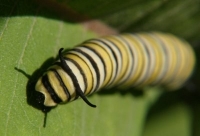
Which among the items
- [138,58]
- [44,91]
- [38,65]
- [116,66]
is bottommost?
[44,91]

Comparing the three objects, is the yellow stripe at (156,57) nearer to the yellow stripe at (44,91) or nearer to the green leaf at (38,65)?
the green leaf at (38,65)

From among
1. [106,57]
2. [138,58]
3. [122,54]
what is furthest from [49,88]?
[138,58]

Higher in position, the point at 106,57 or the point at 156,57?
the point at 156,57

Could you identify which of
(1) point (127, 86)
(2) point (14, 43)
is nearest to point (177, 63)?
(1) point (127, 86)

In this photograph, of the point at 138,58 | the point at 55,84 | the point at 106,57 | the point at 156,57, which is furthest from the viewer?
the point at 156,57

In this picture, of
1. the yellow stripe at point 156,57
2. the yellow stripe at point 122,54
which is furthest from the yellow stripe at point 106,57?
the yellow stripe at point 156,57

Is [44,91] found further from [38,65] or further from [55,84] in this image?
[38,65]

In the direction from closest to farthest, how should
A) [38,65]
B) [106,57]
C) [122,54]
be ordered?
[38,65]
[106,57]
[122,54]

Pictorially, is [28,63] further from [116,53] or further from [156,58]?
[156,58]

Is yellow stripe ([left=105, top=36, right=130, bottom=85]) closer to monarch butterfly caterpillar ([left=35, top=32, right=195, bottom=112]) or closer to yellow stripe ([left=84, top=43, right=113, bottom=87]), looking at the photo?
monarch butterfly caterpillar ([left=35, top=32, right=195, bottom=112])
